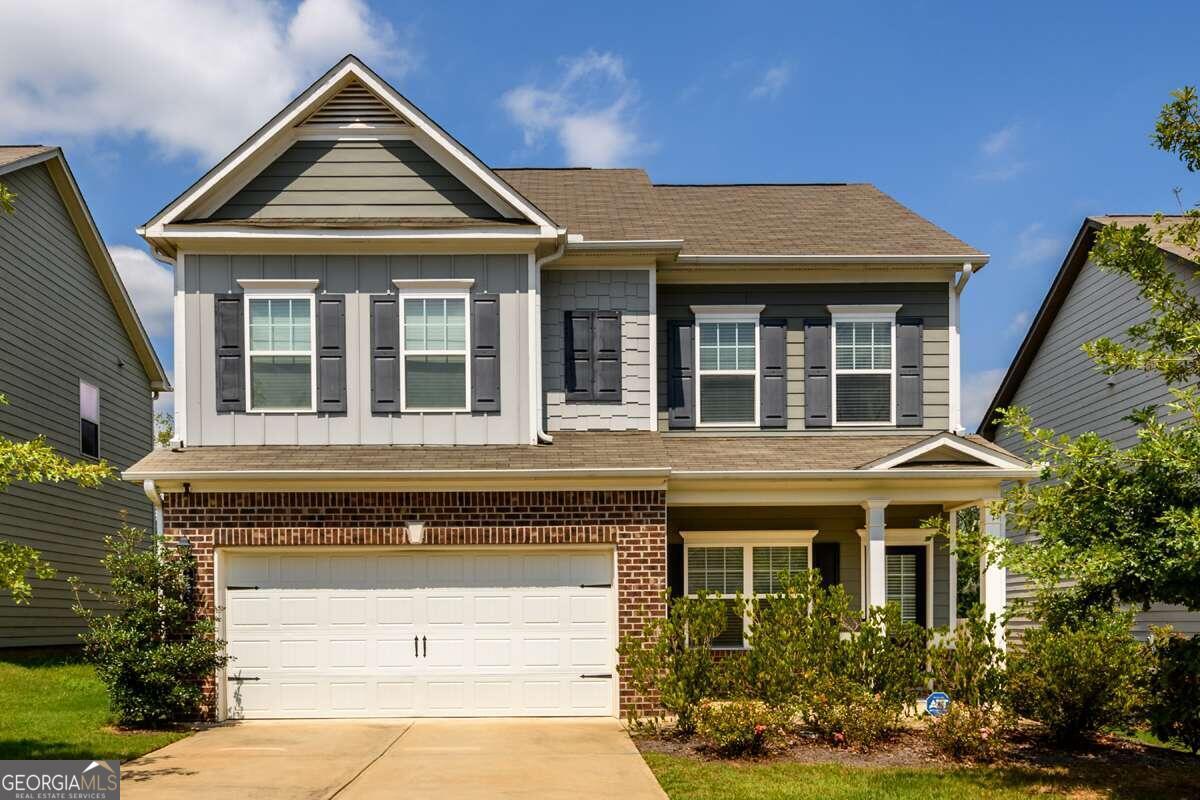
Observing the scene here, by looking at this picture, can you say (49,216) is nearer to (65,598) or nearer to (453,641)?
(65,598)

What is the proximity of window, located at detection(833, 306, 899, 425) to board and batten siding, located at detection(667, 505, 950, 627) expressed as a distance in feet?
4.85

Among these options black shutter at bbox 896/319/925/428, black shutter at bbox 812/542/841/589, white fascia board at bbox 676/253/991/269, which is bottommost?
black shutter at bbox 812/542/841/589

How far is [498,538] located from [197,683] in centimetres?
388

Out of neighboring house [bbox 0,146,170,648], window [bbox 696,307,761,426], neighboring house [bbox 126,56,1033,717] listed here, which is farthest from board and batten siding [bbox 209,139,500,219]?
neighboring house [bbox 0,146,170,648]

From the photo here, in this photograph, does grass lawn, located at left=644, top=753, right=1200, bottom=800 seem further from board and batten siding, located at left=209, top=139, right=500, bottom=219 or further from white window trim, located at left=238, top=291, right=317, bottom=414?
board and batten siding, located at left=209, top=139, right=500, bottom=219

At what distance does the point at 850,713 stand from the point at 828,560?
16.2 feet

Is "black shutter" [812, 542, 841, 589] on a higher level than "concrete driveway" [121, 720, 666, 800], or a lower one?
higher

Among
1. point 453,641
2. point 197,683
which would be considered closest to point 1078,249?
point 453,641

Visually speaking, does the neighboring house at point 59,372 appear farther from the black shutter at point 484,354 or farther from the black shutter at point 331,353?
the black shutter at point 484,354

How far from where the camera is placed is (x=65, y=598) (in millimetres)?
19922

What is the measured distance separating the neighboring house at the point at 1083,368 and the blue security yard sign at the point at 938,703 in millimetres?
6986

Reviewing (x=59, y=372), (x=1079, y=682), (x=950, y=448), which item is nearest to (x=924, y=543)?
(x=950, y=448)

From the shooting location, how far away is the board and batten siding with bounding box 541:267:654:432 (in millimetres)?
14578

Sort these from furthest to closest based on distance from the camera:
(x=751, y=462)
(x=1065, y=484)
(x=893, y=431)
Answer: (x=893, y=431) → (x=751, y=462) → (x=1065, y=484)
